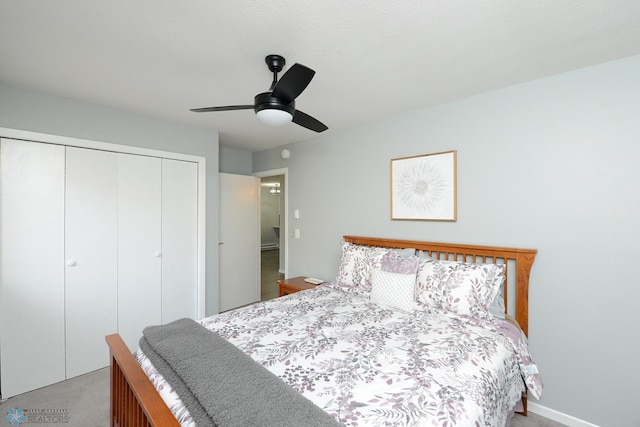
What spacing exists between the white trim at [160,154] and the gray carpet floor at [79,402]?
3.80 ft

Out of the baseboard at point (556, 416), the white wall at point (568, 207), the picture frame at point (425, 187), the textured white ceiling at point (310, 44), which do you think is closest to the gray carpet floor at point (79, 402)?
the baseboard at point (556, 416)

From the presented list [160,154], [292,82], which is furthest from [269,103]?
[160,154]

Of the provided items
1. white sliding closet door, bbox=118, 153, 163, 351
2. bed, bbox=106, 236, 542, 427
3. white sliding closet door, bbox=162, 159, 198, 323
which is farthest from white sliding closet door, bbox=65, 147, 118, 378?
bed, bbox=106, 236, 542, 427

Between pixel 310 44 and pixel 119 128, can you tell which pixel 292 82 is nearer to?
pixel 310 44

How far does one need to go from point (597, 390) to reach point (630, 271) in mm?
844

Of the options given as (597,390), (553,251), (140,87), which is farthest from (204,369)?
(597,390)

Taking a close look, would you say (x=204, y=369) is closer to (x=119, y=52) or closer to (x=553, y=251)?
(x=119, y=52)

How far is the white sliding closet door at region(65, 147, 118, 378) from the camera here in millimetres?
2541

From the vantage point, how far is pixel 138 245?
2951 mm

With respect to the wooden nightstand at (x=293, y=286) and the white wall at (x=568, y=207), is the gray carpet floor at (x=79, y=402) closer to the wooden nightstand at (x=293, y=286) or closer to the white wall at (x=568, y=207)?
the white wall at (x=568, y=207)

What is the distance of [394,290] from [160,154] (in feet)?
9.32

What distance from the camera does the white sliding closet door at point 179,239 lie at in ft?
10.4

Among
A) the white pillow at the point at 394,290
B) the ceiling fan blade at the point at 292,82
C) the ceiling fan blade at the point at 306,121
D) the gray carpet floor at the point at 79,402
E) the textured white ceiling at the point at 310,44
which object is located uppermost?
the textured white ceiling at the point at 310,44

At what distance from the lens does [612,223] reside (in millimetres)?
1821
